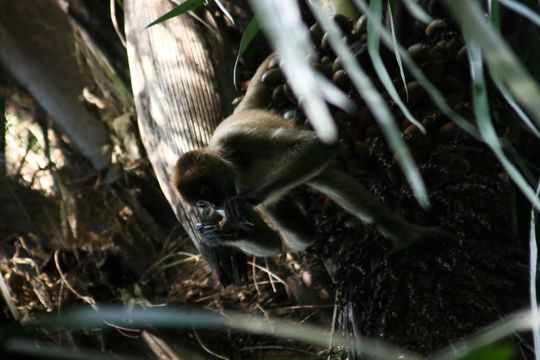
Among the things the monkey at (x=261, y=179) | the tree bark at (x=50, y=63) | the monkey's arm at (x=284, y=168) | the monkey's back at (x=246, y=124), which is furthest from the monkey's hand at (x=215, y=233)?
the tree bark at (x=50, y=63)

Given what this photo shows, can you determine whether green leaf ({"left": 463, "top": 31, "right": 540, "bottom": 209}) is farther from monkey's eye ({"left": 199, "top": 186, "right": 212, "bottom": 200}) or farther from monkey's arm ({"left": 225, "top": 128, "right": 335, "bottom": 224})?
monkey's eye ({"left": 199, "top": 186, "right": 212, "bottom": 200})

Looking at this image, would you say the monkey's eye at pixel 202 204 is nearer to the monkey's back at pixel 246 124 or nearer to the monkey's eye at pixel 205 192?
the monkey's eye at pixel 205 192

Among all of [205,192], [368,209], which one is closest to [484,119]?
[368,209]

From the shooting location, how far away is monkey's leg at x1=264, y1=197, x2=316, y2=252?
2281 mm

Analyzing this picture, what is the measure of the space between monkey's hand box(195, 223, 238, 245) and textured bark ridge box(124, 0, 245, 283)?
2.2 inches

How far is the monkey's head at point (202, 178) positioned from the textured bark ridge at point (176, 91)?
93mm

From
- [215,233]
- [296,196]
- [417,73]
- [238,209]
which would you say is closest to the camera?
[417,73]

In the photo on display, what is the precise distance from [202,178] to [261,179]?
284 mm

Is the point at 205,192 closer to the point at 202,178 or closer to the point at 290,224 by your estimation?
the point at 202,178

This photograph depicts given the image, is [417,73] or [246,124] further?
[246,124]

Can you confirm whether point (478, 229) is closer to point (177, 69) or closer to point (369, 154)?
point (369, 154)

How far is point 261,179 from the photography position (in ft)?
8.16

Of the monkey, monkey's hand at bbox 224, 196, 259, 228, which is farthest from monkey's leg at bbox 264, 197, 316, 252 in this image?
monkey's hand at bbox 224, 196, 259, 228

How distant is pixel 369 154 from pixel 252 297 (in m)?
1.12
